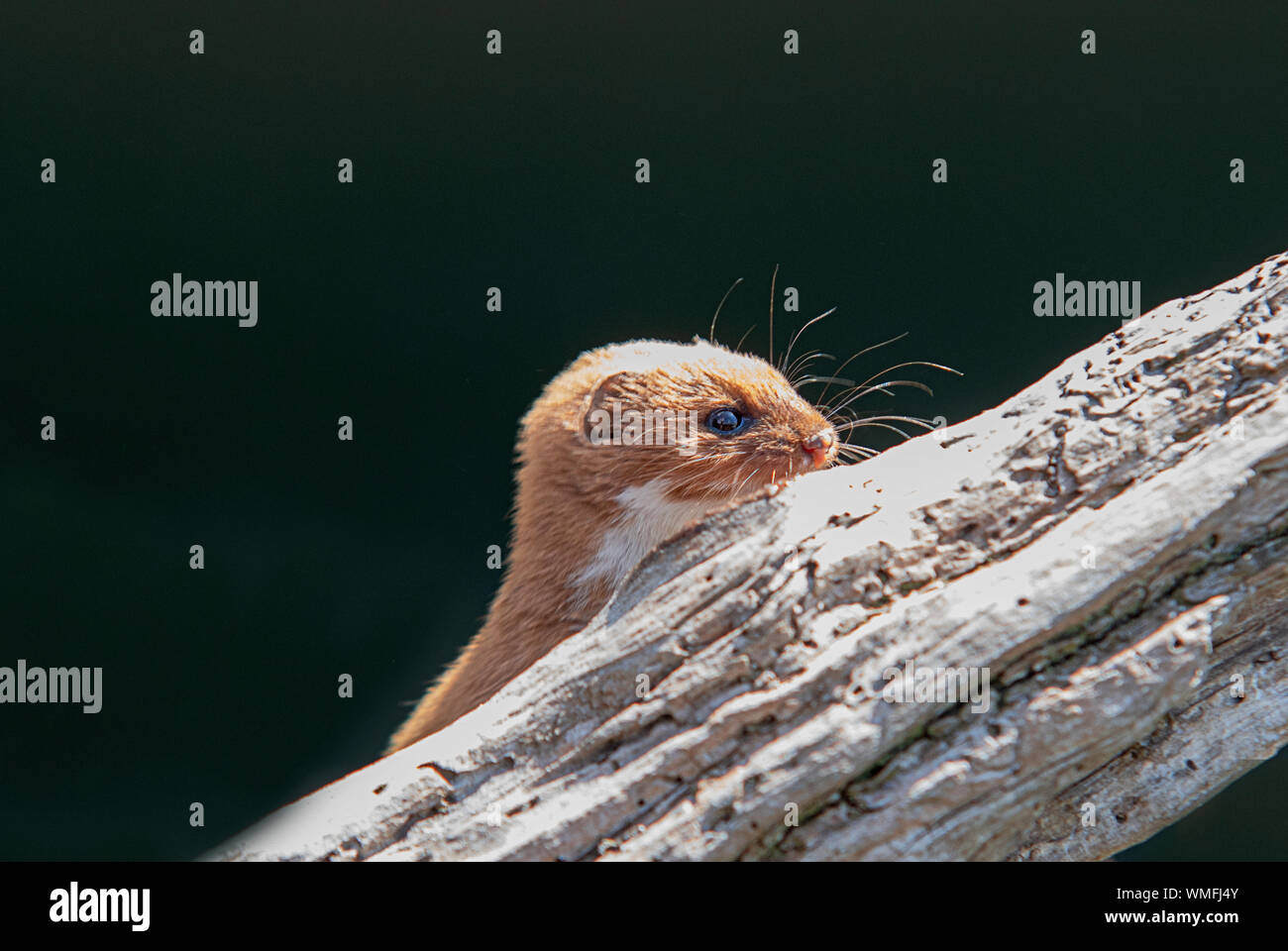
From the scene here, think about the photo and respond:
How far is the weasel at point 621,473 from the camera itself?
2.48 meters

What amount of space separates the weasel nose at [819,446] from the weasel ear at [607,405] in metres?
0.42

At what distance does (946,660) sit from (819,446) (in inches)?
40.1

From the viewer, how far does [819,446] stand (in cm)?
255

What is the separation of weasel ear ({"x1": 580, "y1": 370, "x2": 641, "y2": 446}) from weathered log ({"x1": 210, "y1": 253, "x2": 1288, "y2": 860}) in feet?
2.39

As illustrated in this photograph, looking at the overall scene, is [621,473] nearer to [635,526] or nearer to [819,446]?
[635,526]

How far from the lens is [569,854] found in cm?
165

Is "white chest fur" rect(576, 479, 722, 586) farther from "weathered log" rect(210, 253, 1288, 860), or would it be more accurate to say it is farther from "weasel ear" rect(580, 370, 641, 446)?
"weathered log" rect(210, 253, 1288, 860)

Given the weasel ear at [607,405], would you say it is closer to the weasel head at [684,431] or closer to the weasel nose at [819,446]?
the weasel head at [684,431]

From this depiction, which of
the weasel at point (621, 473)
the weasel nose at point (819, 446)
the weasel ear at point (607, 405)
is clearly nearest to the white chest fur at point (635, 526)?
the weasel at point (621, 473)

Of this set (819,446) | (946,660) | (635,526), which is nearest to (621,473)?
(635,526)

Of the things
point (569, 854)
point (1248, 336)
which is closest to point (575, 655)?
Result: point (569, 854)

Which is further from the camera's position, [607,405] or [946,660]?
[607,405]

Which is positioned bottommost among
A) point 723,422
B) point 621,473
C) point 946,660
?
point 946,660

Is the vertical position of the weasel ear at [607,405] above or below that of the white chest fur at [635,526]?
above
